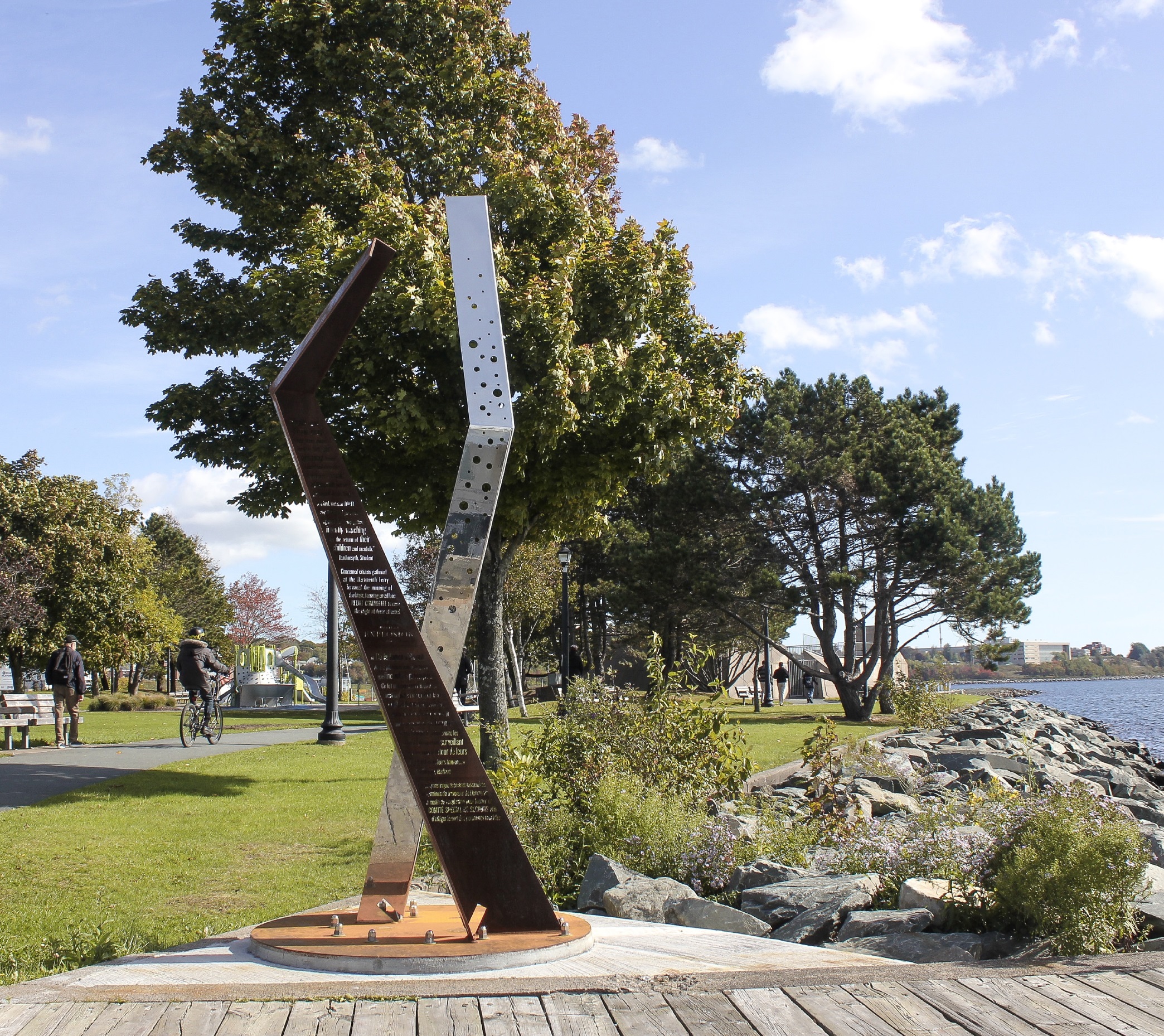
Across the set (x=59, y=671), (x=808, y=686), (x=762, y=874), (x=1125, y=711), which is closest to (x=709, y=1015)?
(x=762, y=874)

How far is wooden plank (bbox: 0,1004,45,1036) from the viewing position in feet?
11.1

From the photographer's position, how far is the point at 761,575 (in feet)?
94.1

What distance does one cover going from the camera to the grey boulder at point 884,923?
16.5 ft

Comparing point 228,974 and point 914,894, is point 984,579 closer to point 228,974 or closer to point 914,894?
point 914,894

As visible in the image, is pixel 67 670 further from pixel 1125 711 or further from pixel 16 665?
pixel 1125 711

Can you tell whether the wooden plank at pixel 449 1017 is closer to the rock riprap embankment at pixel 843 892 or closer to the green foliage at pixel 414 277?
the rock riprap embankment at pixel 843 892

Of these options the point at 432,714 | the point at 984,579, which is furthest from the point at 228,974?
the point at 984,579

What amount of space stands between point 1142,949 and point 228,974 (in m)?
4.06

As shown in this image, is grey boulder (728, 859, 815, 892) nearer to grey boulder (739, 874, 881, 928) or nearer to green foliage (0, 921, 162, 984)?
grey boulder (739, 874, 881, 928)

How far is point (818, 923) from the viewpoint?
17.3 feet

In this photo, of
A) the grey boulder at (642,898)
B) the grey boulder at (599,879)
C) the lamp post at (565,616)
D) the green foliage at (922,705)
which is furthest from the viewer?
the lamp post at (565,616)

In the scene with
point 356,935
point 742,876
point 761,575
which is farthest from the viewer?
point 761,575

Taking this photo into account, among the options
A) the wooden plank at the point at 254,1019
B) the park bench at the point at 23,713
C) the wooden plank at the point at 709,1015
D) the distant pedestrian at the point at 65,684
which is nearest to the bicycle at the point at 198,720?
the distant pedestrian at the point at 65,684

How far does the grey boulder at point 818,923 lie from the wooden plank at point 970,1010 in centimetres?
135
